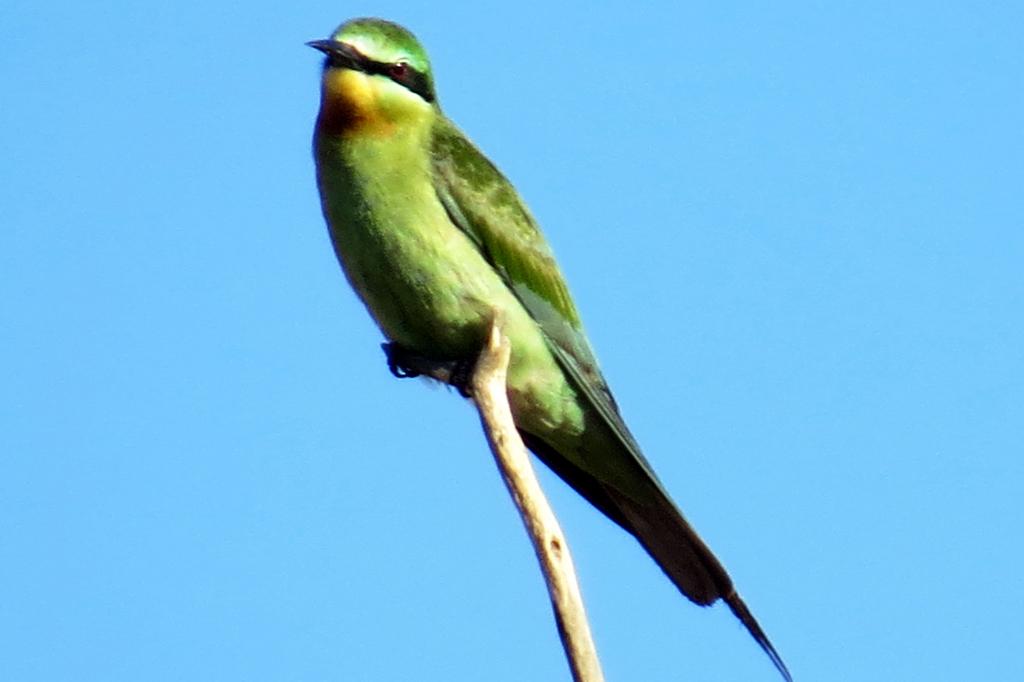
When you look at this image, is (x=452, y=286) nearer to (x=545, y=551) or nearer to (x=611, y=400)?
(x=611, y=400)

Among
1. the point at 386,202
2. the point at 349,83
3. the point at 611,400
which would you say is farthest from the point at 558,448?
the point at 349,83

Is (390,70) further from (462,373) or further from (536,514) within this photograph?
(536,514)

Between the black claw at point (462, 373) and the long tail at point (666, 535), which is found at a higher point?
the black claw at point (462, 373)

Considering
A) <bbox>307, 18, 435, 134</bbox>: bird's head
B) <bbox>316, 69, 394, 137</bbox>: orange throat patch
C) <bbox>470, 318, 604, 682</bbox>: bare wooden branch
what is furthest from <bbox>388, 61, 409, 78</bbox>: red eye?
<bbox>470, 318, 604, 682</bbox>: bare wooden branch

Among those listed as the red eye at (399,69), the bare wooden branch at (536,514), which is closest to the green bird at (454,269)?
the red eye at (399,69)

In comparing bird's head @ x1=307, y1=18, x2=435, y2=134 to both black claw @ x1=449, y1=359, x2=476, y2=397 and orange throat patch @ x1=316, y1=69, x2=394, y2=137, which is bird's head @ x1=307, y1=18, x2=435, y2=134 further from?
black claw @ x1=449, y1=359, x2=476, y2=397

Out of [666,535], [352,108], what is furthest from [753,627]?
[352,108]

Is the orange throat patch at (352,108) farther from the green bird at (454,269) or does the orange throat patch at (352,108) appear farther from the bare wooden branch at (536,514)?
the bare wooden branch at (536,514)

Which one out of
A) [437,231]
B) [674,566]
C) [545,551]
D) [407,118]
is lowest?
[545,551]
